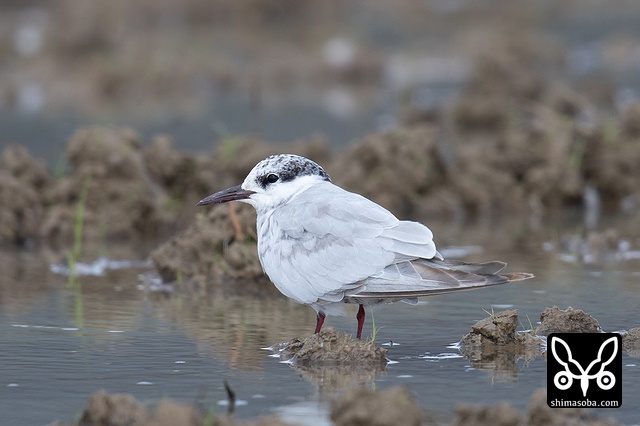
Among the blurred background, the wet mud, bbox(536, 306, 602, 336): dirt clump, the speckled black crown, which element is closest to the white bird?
the speckled black crown

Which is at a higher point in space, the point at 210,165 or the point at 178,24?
the point at 178,24

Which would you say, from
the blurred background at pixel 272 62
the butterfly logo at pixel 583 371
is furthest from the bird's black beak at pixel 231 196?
the blurred background at pixel 272 62

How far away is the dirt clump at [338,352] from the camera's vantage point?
Result: 6672 mm

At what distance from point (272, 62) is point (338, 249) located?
20805 millimetres

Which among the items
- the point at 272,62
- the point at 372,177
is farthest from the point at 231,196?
the point at 272,62

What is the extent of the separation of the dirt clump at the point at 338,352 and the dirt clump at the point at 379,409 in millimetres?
1361

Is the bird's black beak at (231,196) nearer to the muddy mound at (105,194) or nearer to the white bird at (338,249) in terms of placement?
the white bird at (338,249)

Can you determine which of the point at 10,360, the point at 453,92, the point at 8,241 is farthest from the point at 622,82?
the point at 10,360

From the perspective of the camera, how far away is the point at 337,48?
28.3 meters

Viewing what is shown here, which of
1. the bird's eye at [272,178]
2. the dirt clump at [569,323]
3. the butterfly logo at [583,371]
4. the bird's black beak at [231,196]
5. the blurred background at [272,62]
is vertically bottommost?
the butterfly logo at [583,371]

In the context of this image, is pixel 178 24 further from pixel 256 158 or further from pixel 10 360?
pixel 10 360

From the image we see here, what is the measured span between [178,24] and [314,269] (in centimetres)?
2572

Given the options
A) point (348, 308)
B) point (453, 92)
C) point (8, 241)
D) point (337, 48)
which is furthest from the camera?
point (337, 48)

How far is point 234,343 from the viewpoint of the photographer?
290 inches
